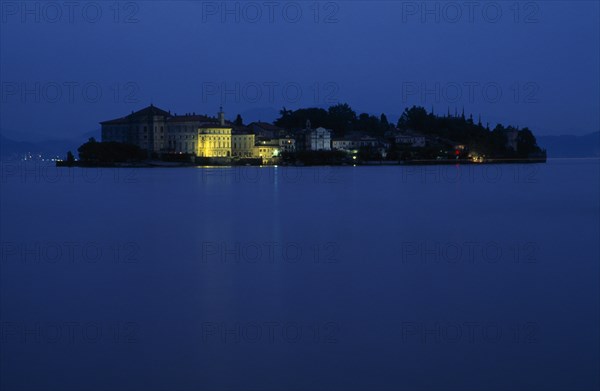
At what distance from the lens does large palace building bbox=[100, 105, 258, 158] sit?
2618 inches

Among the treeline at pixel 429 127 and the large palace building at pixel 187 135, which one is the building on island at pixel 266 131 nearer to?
the large palace building at pixel 187 135

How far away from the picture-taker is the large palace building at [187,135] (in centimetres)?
6650

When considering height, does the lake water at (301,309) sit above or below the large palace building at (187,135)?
below

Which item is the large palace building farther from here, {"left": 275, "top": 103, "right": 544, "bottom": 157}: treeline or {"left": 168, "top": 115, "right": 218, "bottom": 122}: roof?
{"left": 275, "top": 103, "right": 544, "bottom": 157}: treeline

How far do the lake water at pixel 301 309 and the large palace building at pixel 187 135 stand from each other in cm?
5239

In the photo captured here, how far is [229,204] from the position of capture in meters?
22.4

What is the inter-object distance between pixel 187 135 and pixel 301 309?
205 ft

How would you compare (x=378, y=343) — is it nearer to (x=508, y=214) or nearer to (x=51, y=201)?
→ (x=508, y=214)

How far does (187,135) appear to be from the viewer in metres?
67.9

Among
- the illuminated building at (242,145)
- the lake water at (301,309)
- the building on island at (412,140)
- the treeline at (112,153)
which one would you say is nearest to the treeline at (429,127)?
the building on island at (412,140)

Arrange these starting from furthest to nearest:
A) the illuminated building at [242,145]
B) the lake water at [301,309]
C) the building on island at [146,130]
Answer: the building on island at [146,130] < the illuminated building at [242,145] < the lake water at [301,309]

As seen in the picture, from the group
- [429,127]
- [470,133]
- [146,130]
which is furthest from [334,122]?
[146,130]

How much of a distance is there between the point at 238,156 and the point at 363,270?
59.4 m

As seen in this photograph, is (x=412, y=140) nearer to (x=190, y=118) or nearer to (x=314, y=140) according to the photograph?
(x=314, y=140)
